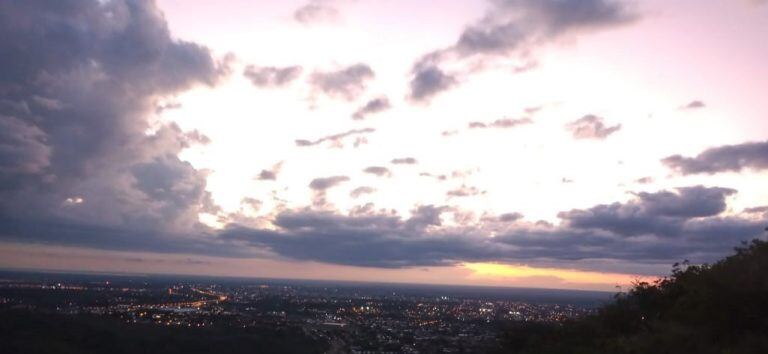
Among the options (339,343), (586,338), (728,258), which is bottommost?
(339,343)

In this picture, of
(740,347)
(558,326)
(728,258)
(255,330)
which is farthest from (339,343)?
(740,347)

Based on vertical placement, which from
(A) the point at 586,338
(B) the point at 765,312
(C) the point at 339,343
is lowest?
(C) the point at 339,343

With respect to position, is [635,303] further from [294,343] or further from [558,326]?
[294,343]

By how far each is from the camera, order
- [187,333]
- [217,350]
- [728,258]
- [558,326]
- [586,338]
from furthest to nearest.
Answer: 1. [187,333]
2. [217,350]
3. [558,326]
4. [586,338]
5. [728,258]

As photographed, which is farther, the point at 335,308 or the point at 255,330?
the point at 335,308

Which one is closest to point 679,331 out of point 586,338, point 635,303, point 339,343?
point 586,338

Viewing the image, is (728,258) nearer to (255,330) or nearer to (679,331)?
(679,331)

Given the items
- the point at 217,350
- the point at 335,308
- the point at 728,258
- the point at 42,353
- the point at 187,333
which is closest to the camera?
the point at 728,258

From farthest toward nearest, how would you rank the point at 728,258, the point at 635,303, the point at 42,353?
the point at 42,353, the point at 635,303, the point at 728,258

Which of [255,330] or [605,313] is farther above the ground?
[605,313]
